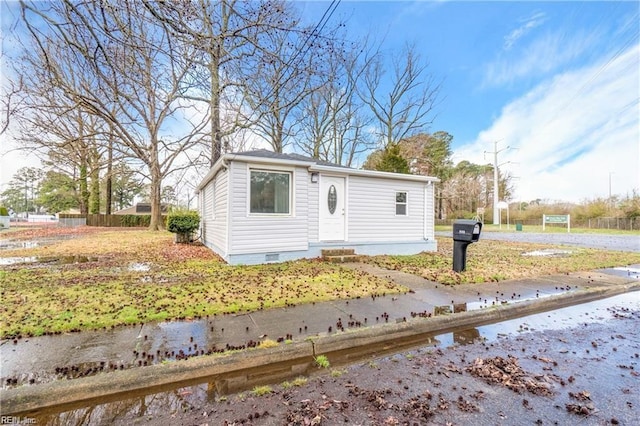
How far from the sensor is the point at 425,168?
2872cm

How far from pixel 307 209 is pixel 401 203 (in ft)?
11.8

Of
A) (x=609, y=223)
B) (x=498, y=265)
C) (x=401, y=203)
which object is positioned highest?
(x=401, y=203)

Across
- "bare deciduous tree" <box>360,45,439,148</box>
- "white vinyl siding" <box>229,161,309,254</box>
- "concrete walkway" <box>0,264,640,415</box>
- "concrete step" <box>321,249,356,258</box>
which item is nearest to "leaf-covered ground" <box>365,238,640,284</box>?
"concrete step" <box>321,249,356,258</box>

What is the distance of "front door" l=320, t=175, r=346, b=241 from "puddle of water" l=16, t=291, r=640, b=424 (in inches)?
204

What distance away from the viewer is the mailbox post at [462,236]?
6.25 meters

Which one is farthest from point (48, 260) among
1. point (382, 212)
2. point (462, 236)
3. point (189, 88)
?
point (462, 236)

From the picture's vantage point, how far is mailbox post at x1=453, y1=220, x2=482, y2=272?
20.5 feet

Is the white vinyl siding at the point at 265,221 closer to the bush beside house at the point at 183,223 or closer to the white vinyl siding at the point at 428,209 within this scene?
the white vinyl siding at the point at 428,209

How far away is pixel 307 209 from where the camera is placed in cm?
806

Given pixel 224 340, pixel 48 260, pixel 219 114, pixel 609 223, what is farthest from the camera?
pixel 609 223

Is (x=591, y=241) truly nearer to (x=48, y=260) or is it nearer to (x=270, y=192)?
(x=270, y=192)

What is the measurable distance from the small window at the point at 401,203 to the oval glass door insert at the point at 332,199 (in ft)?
7.93

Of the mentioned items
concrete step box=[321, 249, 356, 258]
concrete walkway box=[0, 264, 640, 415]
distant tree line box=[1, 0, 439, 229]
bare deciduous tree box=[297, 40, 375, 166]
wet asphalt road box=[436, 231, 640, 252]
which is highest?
bare deciduous tree box=[297, 40, 375, 166]

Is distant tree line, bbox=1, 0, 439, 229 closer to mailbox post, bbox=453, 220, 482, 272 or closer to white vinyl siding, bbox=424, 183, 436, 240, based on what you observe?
mailbox post, bbox=453, 220, 482, 272
